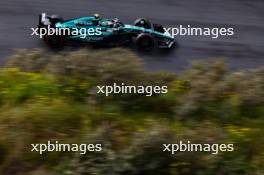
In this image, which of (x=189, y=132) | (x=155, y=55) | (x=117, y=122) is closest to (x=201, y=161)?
(x=189, y=132)

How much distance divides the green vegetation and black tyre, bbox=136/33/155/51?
3.36 metres

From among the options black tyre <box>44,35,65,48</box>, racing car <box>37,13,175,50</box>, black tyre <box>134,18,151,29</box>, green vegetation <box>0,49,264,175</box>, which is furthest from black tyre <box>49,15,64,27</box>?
green vegetation <box>0,49,264,175</box>

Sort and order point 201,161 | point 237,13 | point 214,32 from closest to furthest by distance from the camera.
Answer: point 201,161
point 214,32
point 237,13

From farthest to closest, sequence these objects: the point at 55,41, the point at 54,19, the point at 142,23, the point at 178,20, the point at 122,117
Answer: the point at 178,20 → the point at 142,23 → the point at 54,19 → the point at 55,41 → the point at 122,117

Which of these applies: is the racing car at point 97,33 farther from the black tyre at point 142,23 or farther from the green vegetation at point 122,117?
the green vegetation at point 122,117

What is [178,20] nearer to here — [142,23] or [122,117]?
[142,23]

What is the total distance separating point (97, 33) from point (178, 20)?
2893 mm

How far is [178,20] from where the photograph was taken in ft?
51.3

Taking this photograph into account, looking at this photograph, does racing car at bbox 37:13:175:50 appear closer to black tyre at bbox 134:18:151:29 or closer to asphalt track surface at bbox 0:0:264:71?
black tyre at bbox 134:18:151:29

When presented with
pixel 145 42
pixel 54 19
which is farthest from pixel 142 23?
pixel 54 19

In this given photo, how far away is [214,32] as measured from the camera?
15312 millimetres

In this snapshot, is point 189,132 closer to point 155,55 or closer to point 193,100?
point 193,100

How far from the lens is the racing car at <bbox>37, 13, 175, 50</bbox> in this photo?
13.5 metres

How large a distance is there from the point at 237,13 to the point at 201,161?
33.1 ft
